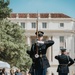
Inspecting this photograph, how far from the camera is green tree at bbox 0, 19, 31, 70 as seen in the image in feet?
159

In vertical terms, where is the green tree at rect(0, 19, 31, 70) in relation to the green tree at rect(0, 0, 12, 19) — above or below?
below

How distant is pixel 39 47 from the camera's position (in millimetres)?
13953

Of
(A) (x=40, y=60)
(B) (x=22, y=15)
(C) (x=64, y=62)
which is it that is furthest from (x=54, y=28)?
(A) (x=40, y=60)

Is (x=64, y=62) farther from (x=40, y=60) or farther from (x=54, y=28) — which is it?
(x=54, y=28)

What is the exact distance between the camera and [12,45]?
4875 cm

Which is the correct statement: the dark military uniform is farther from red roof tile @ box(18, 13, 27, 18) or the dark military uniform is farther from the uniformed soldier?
red roof tile @ box(18, 13, 27, 18)

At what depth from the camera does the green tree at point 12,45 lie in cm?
4858

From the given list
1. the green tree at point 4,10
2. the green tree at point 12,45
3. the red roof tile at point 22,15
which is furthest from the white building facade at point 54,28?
the green tree at point 4,10

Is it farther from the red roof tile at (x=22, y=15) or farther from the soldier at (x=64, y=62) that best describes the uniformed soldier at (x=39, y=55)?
the red roof tile at (x=22, y=15)

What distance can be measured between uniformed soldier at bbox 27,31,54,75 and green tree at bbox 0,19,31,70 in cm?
3306

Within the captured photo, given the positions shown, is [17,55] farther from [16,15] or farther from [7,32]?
[16,15]

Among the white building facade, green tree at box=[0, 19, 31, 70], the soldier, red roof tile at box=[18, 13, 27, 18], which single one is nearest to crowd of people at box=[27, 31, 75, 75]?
the soldier

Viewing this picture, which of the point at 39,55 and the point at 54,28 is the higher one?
the point at 39,55

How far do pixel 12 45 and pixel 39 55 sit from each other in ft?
114
